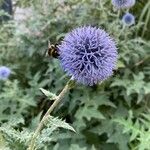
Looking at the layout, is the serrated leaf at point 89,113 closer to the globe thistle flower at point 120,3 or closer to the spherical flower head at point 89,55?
the globe thistle flower at point 120,3

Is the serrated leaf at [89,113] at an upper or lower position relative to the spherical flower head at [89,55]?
lower

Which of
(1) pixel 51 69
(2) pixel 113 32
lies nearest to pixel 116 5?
(2) pixel 113 32

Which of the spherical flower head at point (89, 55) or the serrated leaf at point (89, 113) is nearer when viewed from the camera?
the spherical flower head at point (89, 55)

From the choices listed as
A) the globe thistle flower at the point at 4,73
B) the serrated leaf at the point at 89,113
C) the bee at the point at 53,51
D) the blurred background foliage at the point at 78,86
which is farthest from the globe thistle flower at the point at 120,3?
the bee at the point at 53,51

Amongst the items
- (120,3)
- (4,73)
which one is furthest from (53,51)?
(4,73)

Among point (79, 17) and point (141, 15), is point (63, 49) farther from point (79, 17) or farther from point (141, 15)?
point (141, 15)

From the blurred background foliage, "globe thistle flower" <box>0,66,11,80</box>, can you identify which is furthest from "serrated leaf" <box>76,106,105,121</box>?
"globe thistle flower" <box>0,66,11,80</box>
